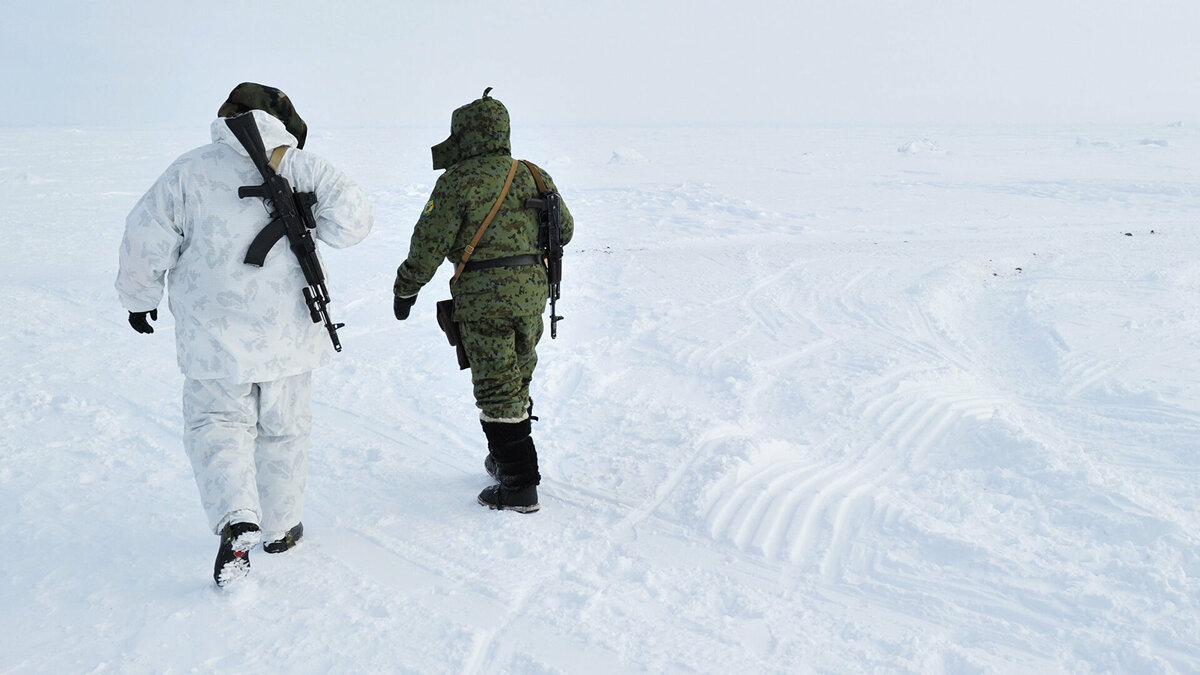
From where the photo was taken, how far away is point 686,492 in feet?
10.3

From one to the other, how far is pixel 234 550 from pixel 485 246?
1.33 metres

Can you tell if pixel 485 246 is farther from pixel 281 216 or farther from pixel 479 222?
pixel 281 216

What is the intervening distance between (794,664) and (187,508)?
248cm

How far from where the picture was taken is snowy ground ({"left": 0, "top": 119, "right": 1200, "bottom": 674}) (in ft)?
7.24

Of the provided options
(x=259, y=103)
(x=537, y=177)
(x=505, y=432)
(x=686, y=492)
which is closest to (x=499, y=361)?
(x=505, y=432)

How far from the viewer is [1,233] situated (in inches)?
420

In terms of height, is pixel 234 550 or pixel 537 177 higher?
pixel 537 177

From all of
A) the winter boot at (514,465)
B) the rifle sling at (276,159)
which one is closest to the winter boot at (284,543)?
the winter boot at (514,465)

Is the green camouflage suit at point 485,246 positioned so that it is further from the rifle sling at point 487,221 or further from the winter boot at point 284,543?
the winter boot at point 284,543

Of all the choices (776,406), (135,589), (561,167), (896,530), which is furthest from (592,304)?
(561,167)

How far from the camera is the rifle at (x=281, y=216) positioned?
2336 mm

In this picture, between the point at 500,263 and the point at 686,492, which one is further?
the point at 686,492

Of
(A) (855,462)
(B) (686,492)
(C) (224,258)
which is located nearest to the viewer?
(C) (224,258)

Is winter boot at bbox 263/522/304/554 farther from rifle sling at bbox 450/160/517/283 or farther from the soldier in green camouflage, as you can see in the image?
rifle sling at bbox 450/160/517/283
